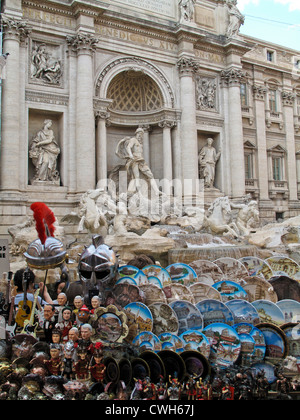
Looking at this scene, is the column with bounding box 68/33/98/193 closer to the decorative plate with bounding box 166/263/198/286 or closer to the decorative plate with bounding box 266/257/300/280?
the decorative plate with bounding box 166/263/198/286

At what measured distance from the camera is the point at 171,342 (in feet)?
22.7

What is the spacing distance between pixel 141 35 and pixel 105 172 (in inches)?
298

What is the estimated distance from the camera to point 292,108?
2933cm

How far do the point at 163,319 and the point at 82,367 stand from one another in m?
1.69

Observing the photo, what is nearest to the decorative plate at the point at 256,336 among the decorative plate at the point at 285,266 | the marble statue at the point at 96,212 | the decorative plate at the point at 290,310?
the decorative plate at the point at 290,310

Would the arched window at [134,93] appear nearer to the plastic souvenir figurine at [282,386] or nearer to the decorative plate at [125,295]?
Result: the decorative plate at [125,295]

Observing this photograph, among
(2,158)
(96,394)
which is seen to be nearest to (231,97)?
(2,158)

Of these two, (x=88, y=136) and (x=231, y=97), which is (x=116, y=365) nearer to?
(x=88, y=136)

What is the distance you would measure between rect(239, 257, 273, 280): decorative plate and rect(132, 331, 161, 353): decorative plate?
4.69m

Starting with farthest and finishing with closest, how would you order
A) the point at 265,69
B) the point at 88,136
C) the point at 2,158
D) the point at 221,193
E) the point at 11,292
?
1. the point at 265,69
2. the point at 221,193
3. the point at 88,136
4. the point at 2,158
5. the point at 11,292

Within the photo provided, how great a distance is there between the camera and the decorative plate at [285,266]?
37.1 ft

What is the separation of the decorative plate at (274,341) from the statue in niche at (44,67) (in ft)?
52.7

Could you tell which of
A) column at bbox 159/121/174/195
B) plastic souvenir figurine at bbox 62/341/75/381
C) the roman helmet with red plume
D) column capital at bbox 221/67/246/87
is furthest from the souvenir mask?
column capital at bbox 221/67/246/87

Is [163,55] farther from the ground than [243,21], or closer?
closer
